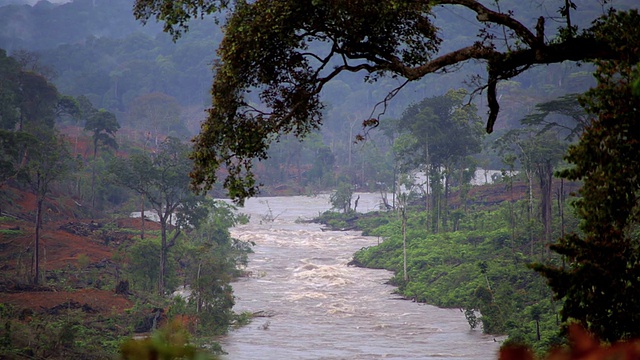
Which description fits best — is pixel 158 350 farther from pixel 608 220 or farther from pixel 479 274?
pixel 479 274

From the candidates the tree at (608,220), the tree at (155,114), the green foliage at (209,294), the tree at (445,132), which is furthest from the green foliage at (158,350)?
the tree at (155,114)

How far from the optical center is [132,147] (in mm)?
56531

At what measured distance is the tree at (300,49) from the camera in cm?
742

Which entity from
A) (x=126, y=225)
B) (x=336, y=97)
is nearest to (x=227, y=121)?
(x=126, y=225)

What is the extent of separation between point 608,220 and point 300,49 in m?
4.22

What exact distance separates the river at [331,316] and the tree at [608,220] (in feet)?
39.2

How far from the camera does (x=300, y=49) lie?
27.4 feet

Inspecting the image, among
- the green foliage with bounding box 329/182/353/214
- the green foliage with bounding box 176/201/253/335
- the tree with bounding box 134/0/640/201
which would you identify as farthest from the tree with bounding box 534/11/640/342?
the green foliage with bounding box 329/182/353/214

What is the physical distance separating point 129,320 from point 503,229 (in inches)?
676

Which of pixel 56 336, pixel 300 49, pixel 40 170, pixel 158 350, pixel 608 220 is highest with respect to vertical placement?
pixel 300 49

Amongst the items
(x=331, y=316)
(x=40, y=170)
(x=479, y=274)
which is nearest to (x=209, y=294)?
(x=331, y=316)

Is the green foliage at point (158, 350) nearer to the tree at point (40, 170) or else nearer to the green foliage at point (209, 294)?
the green foliage at point (209, 294)

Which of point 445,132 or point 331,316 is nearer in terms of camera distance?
point 331,316

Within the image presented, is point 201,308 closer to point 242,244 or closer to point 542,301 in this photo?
point 542,301
